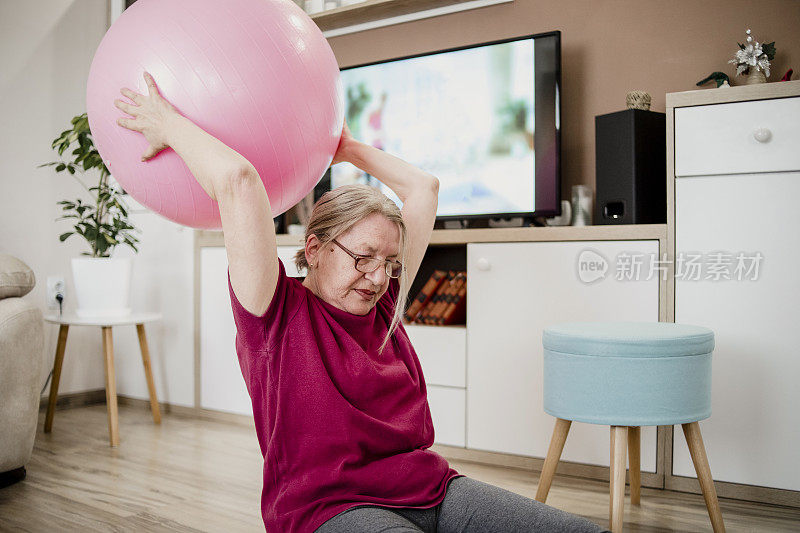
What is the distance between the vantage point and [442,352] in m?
2.54

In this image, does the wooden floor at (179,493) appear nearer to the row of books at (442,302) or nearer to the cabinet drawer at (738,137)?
the row of books at (442,302)

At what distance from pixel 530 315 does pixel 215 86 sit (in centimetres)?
162

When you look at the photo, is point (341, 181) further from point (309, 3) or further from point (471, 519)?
point (471, 519)

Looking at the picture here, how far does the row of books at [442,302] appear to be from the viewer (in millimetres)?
2615

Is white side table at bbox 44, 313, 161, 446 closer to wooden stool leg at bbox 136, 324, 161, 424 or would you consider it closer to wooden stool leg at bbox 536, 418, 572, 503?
wooden stool leg at bbox 136, 324, 161, 424

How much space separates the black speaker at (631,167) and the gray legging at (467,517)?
4.64 ft

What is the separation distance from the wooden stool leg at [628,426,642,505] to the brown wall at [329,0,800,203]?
1041 millimetres

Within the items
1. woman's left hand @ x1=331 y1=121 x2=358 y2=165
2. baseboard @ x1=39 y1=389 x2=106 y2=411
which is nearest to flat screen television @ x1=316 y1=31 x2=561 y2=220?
woman's left hand @ x1=331 y1=121 x2=358 y2=165

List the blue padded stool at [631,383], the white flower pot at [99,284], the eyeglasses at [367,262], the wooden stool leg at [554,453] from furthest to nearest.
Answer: the white flower pot at [99,284] < the wooden stool leg at [554,453] < the blue padded stool at [631,383] < the eyeglasses at [367,262]

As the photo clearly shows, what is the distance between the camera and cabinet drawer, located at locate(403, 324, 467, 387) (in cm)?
250

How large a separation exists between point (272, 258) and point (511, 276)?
1538 mm

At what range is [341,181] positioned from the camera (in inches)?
119

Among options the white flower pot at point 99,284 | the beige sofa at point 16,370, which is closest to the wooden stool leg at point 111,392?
the white flower pot at point 99,284

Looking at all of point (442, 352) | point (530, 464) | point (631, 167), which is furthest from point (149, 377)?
point (631, 167)
